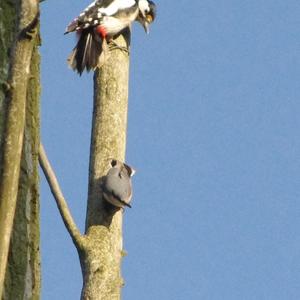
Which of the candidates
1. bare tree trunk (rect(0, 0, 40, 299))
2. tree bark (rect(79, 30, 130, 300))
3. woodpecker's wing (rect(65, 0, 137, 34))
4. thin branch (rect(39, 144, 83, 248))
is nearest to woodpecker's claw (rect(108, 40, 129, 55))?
tree bark (rect(79, 30, 130, 300))

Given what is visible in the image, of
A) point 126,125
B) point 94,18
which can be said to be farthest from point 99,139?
point 94,18

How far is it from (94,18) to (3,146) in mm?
5435

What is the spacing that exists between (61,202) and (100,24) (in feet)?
8.46

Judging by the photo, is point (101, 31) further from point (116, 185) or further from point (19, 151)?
point (19, 151)

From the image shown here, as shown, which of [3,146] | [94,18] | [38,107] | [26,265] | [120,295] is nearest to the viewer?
[3,146]

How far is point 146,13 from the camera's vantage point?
7777mm

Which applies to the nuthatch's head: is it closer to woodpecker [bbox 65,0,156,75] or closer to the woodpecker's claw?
woodpecker [bbox 65,0,156,75]

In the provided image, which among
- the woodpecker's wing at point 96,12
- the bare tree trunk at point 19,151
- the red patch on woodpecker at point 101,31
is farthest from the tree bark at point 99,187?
the bare tree trunk at point 19,151

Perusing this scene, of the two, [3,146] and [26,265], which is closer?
[3,146]

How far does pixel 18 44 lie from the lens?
1535 millimetres

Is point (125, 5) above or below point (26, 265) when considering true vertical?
above

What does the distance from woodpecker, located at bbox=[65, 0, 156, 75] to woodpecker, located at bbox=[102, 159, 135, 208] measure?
71cm

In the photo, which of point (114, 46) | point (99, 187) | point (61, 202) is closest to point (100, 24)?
point (114, 46)

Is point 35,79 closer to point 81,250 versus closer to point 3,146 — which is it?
point 3,146
